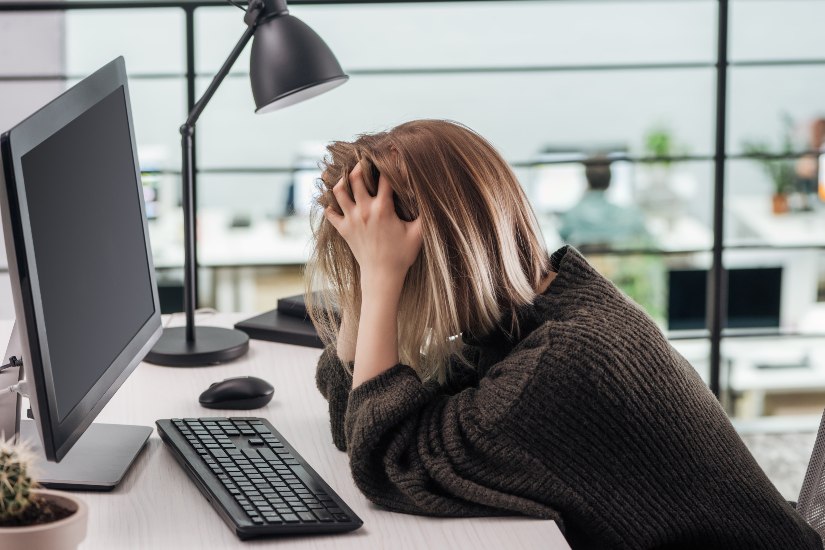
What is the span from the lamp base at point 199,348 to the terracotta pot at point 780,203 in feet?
16.2

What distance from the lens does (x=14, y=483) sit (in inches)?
29.6

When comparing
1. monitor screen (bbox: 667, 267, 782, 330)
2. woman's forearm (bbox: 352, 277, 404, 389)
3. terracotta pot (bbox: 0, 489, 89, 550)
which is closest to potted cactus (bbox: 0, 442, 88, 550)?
terracotta pot (bbox: 0, 489, 89, 550)

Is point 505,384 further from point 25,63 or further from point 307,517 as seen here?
point 25,63

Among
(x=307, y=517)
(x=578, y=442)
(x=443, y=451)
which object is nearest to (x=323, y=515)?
(x=307, y=517)

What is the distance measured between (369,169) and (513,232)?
176mm

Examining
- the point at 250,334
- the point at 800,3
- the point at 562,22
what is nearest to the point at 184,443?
the point at 250,334

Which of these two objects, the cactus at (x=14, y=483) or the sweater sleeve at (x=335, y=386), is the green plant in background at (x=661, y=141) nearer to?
the sweater sleeve at (x=335, y=386)

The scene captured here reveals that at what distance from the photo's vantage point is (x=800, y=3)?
22.2ft

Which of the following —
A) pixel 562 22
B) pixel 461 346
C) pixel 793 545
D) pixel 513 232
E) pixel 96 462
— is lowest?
pixel 793 545

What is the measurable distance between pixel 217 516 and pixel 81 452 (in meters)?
0.21

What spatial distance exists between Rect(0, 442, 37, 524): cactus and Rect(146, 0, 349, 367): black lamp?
2.54 ft

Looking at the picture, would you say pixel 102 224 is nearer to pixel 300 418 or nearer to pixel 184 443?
pixel 184 443

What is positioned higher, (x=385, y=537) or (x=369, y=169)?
(x=369, y=169)

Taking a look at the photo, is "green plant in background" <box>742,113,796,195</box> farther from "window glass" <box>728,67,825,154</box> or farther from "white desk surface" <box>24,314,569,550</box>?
"white desk surface" <box>24,314,569,550</box>
